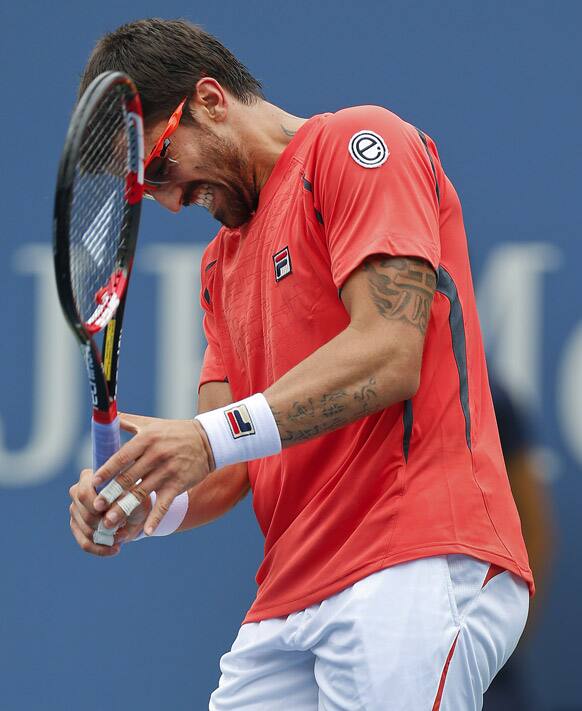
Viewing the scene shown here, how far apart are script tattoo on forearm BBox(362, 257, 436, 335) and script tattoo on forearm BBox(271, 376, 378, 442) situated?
0.33 ft

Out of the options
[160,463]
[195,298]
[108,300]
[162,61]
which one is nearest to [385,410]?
[160,463]

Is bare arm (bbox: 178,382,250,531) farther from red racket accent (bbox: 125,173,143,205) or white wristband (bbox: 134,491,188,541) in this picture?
red racket accent (bbox: 125,173,143,205)

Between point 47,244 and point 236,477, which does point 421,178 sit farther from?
point 47,244

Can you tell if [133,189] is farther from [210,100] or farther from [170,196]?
[210,100]

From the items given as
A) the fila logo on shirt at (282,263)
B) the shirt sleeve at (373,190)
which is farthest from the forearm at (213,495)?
the shirt sleeve at (373,190)

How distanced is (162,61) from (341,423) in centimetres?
70

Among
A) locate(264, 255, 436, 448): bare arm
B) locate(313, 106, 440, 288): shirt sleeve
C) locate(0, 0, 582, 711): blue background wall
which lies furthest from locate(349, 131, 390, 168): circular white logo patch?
locate(0, 0, 582, 711): blue background wall

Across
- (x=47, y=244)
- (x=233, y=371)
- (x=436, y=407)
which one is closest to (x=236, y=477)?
(x=233, y=371)

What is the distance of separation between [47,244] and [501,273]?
1.13 metres

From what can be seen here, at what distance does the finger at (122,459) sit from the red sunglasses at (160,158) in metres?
0.53

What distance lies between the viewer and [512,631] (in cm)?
184

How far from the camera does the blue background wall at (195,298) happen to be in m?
2.83

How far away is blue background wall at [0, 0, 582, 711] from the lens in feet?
9.28

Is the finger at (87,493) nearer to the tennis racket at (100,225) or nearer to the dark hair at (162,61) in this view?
the tennis racket at (100,225)
